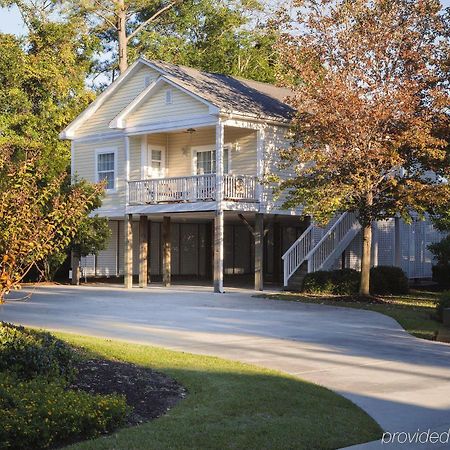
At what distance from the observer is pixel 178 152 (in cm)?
3272

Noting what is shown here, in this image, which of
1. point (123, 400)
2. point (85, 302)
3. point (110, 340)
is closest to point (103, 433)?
point (123, 400)

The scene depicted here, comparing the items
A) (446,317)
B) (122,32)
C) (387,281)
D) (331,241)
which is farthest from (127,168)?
(122,32)

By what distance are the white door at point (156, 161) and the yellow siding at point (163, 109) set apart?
1.41 metres

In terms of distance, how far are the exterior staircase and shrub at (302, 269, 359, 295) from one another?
1540mm

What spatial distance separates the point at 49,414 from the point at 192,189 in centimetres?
2141

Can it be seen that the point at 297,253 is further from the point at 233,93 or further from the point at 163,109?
the point at 163,109

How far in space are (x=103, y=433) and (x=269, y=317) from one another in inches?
464

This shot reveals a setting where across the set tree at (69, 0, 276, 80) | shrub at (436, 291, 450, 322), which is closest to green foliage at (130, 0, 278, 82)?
tree at (69, 0, 276, 80)

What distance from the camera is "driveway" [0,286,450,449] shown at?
9.97 metres

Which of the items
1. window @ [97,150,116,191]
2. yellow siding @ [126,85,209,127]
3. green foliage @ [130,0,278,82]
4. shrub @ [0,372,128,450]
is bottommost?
shrub @ [0,372,128,450]

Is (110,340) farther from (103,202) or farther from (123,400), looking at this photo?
(103,202)

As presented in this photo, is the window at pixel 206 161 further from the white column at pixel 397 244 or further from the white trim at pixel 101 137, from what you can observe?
the white column at pixel 397 244

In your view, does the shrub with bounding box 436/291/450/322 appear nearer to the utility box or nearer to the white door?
the utility box

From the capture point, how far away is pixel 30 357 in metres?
9.30
